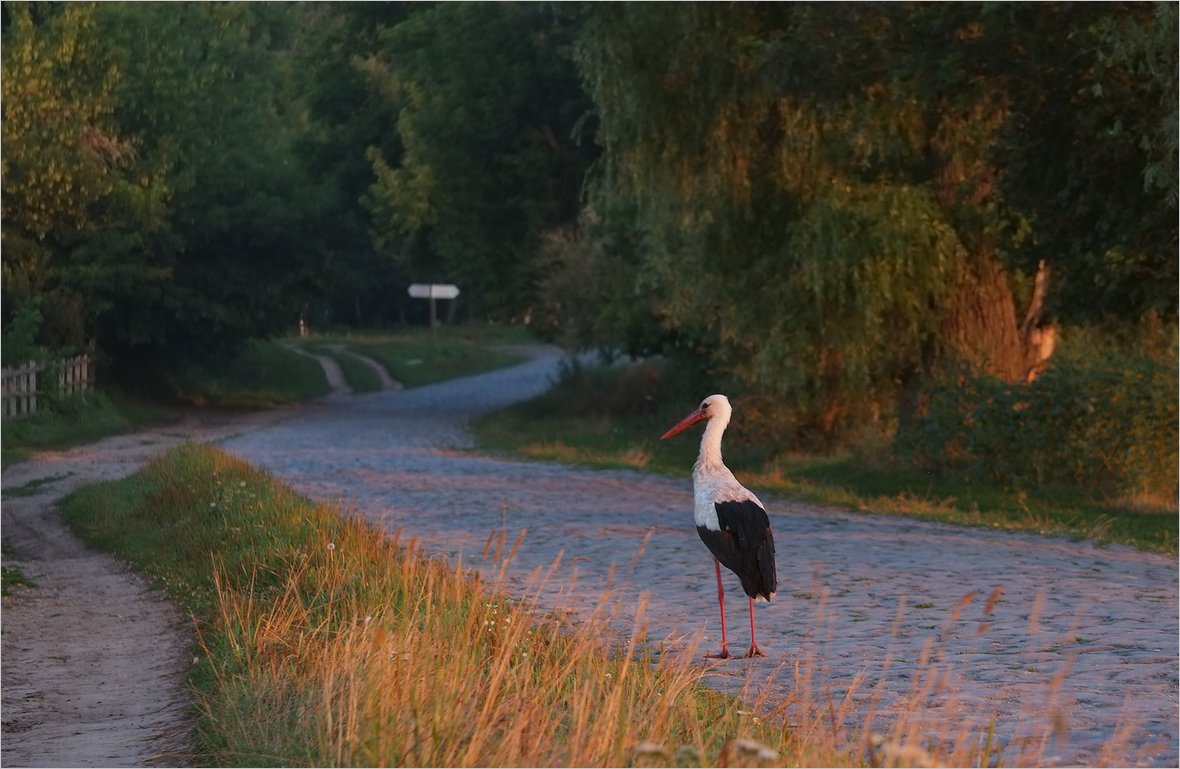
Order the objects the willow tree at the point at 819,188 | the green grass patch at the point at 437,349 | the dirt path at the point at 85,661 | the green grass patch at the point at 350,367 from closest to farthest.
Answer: the dirt path at the point at 85,661
the willow tree at the point at 819,188
the green grass patch at the point at 350,367
the green grass patch at the point at 437,349

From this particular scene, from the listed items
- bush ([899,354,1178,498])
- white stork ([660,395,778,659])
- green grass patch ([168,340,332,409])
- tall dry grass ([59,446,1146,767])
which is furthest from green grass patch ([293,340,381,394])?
white stork ([660,395,778,659])

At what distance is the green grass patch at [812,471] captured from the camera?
20.7m

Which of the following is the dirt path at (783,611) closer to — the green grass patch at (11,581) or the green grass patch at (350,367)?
the green grass patch at (11,581)

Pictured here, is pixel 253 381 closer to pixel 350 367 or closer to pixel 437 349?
pixel 350 367

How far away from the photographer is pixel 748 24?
83.7 feet

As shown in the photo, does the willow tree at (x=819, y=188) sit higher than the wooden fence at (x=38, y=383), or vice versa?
the willow tree at (x=819, y=188)

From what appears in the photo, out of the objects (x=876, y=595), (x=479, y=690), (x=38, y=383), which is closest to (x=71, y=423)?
(x=38, y=383)

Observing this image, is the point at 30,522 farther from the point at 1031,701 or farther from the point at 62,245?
the point at 62,245

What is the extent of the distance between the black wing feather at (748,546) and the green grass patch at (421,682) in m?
0.70

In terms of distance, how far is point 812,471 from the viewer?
28.5 meters

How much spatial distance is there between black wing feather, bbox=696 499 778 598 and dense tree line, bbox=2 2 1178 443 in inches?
342

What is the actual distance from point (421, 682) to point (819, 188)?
1879 cm

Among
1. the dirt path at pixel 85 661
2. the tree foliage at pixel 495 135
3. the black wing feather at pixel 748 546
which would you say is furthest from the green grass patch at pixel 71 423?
the black wing feather at pixel 748 546

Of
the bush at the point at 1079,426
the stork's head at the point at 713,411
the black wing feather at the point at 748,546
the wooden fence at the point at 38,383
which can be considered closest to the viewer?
the black wing feather at the point at 748,546
